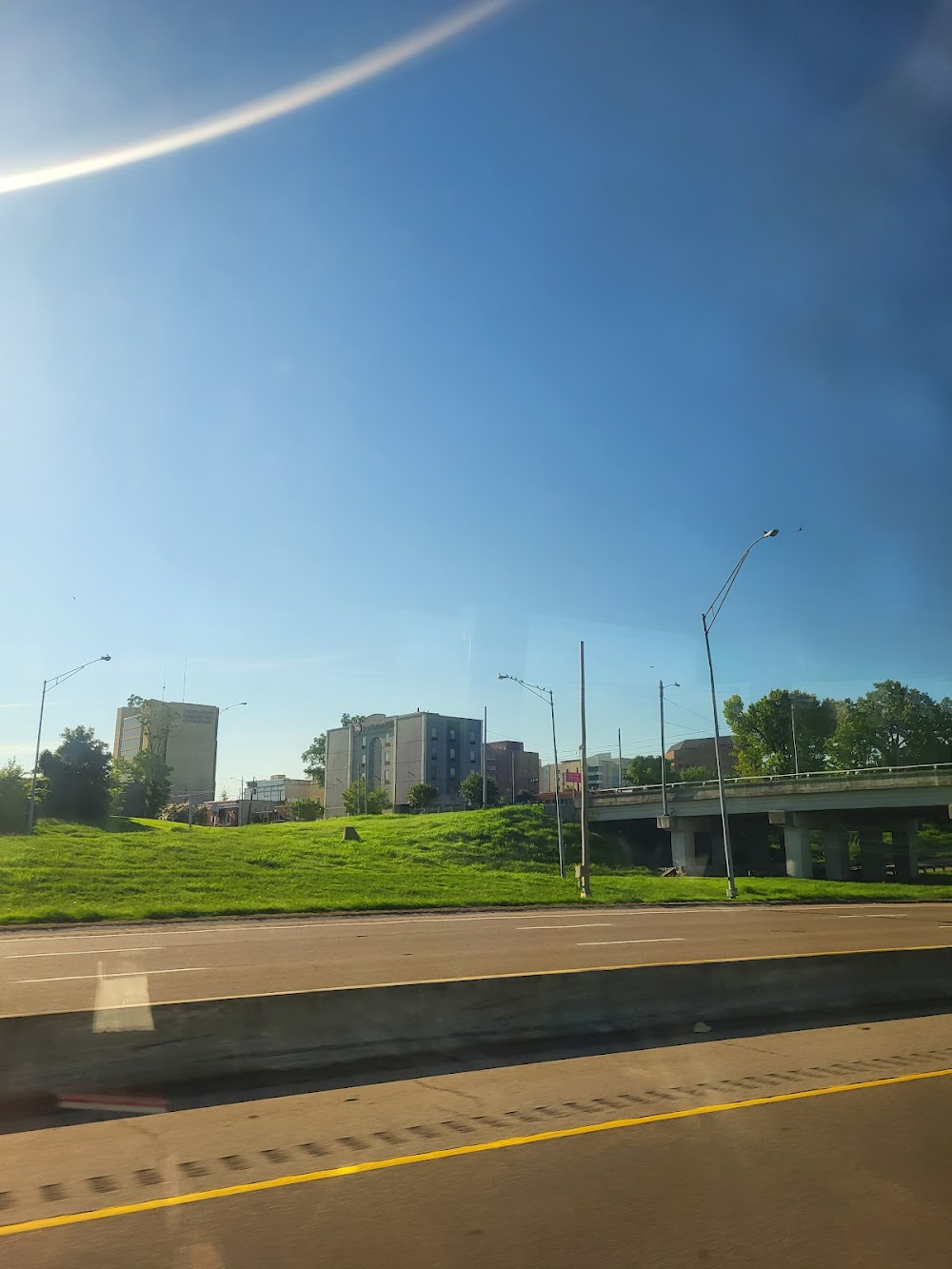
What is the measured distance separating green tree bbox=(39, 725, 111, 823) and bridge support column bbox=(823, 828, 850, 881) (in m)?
49.3

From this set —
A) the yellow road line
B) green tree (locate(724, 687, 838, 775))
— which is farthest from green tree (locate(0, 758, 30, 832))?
green tree (locate(724, 687, 838, 775))

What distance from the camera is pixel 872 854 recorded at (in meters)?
69.0

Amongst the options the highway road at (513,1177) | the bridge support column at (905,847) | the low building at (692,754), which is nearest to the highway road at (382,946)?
the highway road at (513,1177)

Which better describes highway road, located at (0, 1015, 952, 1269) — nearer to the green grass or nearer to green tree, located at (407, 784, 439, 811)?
the green grass

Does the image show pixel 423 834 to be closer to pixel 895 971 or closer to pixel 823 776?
pixel 823 776

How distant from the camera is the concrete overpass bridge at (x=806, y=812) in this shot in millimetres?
55031

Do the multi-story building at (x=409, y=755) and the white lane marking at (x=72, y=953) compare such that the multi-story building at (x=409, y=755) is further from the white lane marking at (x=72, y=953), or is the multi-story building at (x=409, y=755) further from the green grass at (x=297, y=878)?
the white lane marking at (x=72, y=953)

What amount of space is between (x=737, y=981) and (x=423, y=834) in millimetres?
53949

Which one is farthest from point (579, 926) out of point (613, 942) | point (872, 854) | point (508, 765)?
point (508, 765)

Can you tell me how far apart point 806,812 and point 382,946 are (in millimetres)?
47944

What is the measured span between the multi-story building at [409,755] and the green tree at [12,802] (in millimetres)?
84279

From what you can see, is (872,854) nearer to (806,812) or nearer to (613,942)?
(806,812)

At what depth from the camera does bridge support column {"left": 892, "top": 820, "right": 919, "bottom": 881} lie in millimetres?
67069

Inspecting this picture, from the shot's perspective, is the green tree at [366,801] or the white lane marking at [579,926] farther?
the green tree at [366,801]
